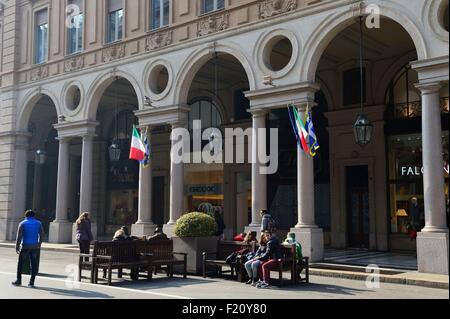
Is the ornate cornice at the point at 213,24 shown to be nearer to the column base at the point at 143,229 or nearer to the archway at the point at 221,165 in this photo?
the archway at the point at 221,165

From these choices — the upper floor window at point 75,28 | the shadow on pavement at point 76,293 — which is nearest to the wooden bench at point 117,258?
the shadow on pavement at point 76,293

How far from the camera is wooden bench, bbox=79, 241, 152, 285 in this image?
498 inches

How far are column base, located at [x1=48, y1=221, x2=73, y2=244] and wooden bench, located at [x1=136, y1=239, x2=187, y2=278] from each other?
12.0 metres

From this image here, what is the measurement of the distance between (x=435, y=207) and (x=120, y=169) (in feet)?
64.7

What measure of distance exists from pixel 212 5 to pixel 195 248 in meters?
10.0

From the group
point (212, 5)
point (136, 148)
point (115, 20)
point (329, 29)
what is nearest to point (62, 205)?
point (136, 148)

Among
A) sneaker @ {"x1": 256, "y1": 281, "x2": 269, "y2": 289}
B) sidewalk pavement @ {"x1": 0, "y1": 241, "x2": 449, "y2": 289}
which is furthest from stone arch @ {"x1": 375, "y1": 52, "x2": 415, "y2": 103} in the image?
sneaker @ {"x1": 256, "y1": 281, "x2": 269, "y2": 289}

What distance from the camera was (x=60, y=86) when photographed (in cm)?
2552

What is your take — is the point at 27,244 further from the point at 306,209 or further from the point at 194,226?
the point at 306,209

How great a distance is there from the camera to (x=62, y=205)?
25.0m

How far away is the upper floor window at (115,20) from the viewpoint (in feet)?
77.4

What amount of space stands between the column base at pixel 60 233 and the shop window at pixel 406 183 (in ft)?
46.9

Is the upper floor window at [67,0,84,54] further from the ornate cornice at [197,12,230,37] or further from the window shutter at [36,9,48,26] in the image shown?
the ornate cornice at [197,12,230,37]
